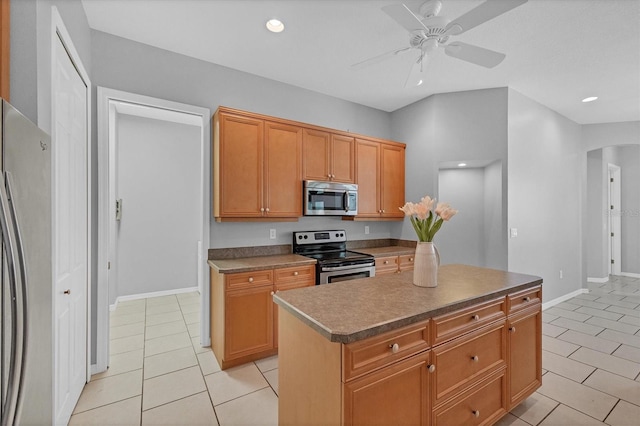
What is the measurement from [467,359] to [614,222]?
755 centimetres

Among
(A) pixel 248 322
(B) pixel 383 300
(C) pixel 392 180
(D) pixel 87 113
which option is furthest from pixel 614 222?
(D) pixel 87 113

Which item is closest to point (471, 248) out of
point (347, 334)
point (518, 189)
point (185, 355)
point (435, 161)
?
point (518, 189)

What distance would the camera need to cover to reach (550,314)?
13.5 ft

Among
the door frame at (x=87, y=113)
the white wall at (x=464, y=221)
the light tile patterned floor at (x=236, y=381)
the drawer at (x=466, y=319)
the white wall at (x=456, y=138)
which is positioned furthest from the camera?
the white wall at (x=464, y=221)

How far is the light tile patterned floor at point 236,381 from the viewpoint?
6.68ft

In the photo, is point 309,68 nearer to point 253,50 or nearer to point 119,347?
point 253,50

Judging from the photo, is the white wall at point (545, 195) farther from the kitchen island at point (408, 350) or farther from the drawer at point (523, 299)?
the kitchen island at point (408, 350)

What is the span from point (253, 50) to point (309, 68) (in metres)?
0.66

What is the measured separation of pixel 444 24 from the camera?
78.0 inches

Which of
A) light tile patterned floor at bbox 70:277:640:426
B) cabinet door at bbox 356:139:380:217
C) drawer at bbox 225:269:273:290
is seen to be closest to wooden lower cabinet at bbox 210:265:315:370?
drawer at bbox 225:269:273:290

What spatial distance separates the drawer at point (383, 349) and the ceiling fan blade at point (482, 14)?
1761 millimetres

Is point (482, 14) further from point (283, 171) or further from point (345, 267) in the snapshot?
point (345, 267)

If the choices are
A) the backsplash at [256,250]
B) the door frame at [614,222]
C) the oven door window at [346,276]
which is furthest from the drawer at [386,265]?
the door frame at [614,222]

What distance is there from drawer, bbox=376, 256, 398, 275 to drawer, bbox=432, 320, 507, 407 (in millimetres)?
1774
